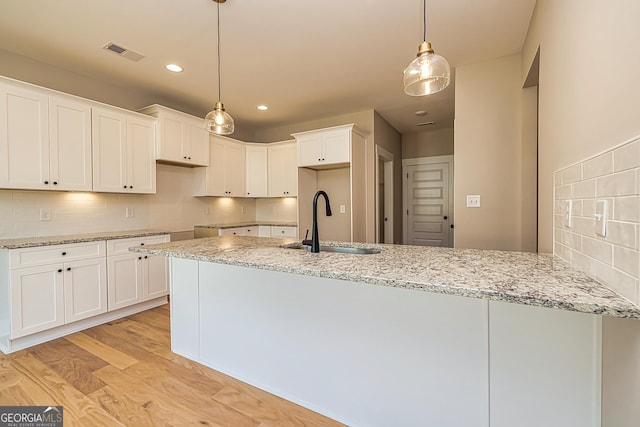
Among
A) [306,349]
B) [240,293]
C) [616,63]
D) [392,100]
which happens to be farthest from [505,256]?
[392,100]

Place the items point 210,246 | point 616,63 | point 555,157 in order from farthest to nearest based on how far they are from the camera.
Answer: point 210,246, point 555,157, point 616,63

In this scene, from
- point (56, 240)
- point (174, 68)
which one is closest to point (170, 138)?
point (174, 68)

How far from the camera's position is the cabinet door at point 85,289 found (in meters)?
2.64

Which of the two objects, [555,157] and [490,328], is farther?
[555,157]

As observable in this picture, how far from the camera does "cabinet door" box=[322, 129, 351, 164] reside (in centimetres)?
391

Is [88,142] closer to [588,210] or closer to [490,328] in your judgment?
[490,328]

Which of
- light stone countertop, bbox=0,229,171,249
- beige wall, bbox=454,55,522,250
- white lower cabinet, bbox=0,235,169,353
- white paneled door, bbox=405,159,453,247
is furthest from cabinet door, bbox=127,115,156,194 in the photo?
white paneled door, bbox=405,159,453,247

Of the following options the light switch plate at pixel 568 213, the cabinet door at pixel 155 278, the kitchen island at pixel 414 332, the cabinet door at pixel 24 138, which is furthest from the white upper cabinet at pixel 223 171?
the light switch plate at pixel 568 213

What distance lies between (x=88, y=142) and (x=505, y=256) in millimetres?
3699

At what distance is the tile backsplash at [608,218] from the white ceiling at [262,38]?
170cm

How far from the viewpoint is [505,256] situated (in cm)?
147

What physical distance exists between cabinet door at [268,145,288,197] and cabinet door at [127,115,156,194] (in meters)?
1.81

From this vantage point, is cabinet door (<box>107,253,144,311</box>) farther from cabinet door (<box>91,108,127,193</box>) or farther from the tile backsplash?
the tile backsplash
